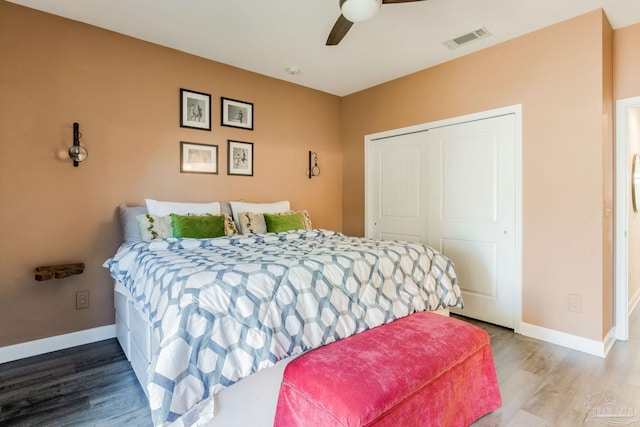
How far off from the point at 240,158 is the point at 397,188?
1.89 m

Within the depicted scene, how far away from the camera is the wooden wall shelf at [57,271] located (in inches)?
97.0

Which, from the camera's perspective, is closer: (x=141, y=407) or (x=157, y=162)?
(x=141, y=407)

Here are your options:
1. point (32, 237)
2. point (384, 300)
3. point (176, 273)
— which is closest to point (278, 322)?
point (176, 273)

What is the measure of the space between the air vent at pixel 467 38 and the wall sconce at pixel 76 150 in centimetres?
331

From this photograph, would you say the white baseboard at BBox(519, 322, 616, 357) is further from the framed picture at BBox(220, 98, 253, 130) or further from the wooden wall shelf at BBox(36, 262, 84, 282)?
the wooden wall shelf at BBox(36, 262, 84, 282)

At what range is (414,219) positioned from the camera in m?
3.90

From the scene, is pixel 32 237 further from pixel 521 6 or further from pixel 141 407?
pixel 521 6

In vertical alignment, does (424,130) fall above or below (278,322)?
above

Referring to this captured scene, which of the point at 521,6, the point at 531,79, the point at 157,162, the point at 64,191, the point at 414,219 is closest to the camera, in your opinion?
the point at 521,6

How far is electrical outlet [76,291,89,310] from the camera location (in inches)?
109

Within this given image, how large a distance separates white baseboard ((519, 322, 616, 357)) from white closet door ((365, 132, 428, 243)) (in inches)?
51.2

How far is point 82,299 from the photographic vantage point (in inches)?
109

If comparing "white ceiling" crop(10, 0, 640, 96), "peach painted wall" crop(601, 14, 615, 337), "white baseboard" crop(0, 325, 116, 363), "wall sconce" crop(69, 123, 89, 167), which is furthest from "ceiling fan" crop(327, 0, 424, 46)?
"white baseboard" crop(0, 325, 116, 363)

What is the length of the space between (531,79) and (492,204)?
3.72 feet
